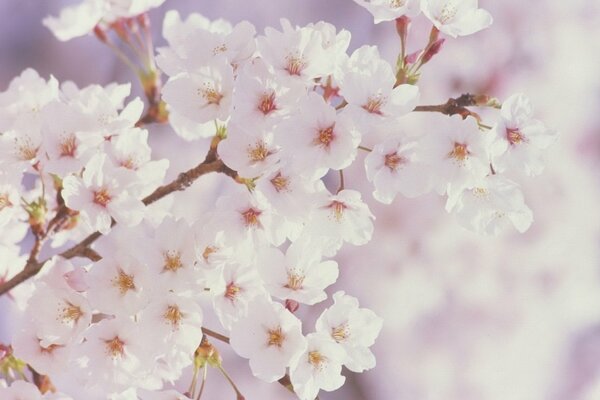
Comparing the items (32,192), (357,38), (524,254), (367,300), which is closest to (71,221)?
(32,192)

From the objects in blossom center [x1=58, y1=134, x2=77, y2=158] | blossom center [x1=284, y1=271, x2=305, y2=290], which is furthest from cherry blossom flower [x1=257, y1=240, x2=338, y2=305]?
blossom center [x1=58, y1=134, x2=77, y2=158]

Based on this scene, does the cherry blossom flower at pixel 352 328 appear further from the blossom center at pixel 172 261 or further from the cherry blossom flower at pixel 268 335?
the blossom center at pixel 172 261

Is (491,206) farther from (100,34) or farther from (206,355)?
A: (100,34)

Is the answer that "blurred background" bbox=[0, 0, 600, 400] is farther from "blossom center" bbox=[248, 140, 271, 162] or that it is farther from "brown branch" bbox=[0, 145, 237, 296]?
"blossom center" bbox=[248, 140, 271, 162]

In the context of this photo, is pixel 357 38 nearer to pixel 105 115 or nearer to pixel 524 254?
pixel 524 254

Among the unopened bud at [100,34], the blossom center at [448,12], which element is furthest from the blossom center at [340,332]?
the unopened bud at [100,34]
